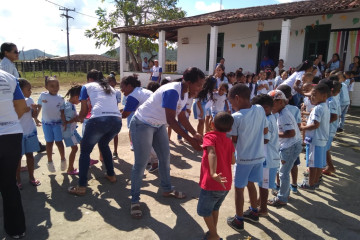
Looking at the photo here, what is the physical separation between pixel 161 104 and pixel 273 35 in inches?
460

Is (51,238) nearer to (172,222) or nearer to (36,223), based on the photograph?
(36,223)

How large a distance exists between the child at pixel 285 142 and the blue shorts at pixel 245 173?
580 millimetres

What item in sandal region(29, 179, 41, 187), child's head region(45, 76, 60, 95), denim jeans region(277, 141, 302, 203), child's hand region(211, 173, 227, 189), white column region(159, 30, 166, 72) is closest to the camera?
child's hand region(211, 173, 227, 189)

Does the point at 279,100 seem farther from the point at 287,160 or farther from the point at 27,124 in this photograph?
the point at 27,124

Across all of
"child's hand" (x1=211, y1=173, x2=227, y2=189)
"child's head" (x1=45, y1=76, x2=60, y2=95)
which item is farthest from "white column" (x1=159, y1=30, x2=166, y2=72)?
"child's hand" (x1=211, y1=173, x2=227, y2=189)

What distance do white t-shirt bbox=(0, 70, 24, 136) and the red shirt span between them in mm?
1837

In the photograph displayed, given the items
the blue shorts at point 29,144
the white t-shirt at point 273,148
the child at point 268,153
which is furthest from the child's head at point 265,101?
the blue shorts at point 29,144

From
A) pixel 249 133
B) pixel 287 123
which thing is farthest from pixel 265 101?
pixel 249 133

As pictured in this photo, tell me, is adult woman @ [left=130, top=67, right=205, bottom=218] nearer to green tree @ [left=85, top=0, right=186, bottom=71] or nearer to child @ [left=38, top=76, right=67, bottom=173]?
child @ [left=38, top=76, right=67, bottom=173]

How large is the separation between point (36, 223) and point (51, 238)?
1.23ft

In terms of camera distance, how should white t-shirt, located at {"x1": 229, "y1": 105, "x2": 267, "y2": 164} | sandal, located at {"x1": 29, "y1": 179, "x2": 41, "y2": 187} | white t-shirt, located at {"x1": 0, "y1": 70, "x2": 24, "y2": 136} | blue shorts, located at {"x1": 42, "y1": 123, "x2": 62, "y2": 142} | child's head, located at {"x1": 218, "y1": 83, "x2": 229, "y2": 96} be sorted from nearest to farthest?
white t-shirt, located at {"x1": 0, "y1": 70, "x2": 24, "y2": 136}, white t-shirt, located at {"x1": 229, "y1": 105, "x2": 267, "y2": 164}, sandal, located at {"x1": 29, "y1": 179, "x2": 41, "y2": 187}, blue shorts, located at {"x1": 42, "y1": 123, "x2": 62, "y2": 142}, child's head, located at {"x1": 218, "y1": 83, "x2": 229, "y2": 96}

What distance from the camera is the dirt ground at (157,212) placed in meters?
2.75

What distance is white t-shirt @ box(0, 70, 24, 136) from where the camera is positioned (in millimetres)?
2440

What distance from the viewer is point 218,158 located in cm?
234
